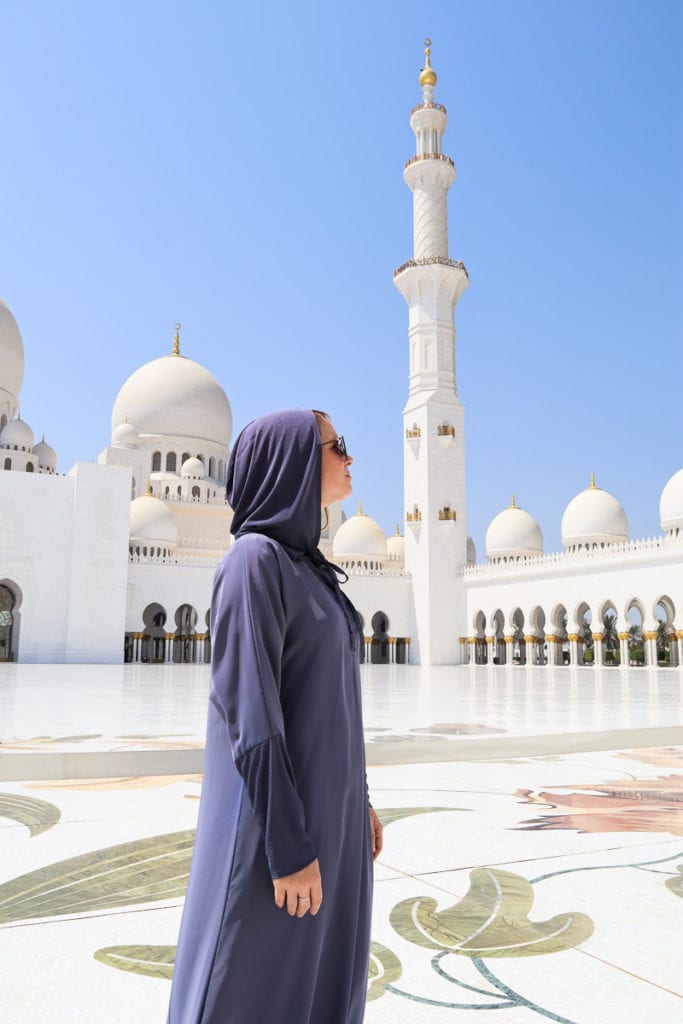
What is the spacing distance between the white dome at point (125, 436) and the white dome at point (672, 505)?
16.0m

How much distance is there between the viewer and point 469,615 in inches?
965

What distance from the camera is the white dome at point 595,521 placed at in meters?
24.5

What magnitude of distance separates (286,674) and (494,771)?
2.84 metres

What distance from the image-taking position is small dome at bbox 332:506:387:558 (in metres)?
27.7

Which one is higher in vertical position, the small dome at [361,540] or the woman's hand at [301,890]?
the small dome at [361,540]

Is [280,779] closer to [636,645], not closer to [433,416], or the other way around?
[433,416]

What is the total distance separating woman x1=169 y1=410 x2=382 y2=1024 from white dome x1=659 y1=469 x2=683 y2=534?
2177 cm

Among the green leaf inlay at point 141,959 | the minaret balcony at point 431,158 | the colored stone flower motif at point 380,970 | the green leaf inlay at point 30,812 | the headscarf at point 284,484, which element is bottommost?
the colored stone flower motif at point 380,970

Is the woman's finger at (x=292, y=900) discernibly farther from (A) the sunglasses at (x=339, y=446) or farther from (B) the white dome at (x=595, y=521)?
(B) the white dome at (x=595, y=521)

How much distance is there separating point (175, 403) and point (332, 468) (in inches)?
1114

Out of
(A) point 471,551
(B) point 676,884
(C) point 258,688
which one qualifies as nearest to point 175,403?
(A) point 471,551

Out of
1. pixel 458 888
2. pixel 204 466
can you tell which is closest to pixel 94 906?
pixel 458 888

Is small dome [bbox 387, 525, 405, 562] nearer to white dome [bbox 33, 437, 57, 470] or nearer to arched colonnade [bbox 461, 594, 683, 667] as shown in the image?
arched colonnade [bbox 461, 594, 683, 667]

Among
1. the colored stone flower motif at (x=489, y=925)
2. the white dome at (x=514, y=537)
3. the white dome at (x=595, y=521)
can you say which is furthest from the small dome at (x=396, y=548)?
the colored stone flower motif at (x=489, y=925)
